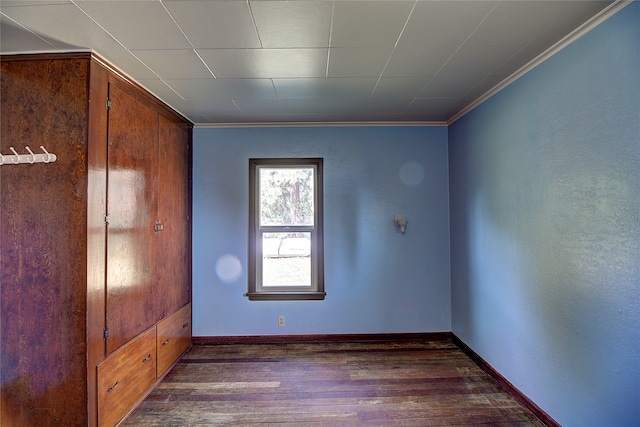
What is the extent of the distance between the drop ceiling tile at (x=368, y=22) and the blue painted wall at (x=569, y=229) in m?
1.04

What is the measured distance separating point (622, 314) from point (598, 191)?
0.62 metres

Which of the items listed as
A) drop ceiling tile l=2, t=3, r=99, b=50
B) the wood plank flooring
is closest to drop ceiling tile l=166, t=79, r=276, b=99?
drop ceiling tile l=2, t=3, r=99, b=50

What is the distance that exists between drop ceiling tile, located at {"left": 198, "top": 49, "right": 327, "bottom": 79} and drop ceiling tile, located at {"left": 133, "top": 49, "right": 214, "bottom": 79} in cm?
8

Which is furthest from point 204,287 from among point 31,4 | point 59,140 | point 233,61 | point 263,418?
point 31,4

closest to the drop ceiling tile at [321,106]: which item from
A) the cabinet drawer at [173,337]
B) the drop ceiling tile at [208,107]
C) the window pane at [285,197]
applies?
the drop ceiling tile at [208,107]

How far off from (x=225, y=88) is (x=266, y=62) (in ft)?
1.91

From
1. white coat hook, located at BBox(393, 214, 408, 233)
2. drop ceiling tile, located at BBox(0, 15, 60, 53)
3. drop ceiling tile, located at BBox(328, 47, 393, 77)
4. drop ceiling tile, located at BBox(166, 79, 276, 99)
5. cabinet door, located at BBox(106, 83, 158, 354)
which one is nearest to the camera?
drop ceiling tile, located at BBox(0, 15, 60, 53)

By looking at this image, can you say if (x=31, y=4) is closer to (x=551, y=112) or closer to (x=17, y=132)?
(x=17, y=132)

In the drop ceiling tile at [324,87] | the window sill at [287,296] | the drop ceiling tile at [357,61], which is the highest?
the drop ceiling tile at [324,87]

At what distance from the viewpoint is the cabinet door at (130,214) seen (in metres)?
2.06

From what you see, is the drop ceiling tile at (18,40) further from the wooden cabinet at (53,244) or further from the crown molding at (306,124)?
the crown molding at (306,124)

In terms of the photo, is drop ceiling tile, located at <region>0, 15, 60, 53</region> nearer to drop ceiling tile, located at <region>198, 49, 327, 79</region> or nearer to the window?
drop ceiling tile, located at <region>198, 49, 327, 79</region>

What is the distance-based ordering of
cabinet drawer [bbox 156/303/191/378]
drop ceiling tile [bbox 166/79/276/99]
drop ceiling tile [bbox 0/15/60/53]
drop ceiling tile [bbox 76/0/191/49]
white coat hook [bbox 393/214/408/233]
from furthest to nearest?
white coat hook [bbox 393/214/408/233] < cabinet drawer [bbox 156/303/191/378] < drop ceiling tile [bbox 166/79/276/99] < drop ceiling tile [bbox 0/15/60/53] < drop ceiling tile [bbox 76/0/191/49]

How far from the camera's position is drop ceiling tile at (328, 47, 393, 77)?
1.93 meters
